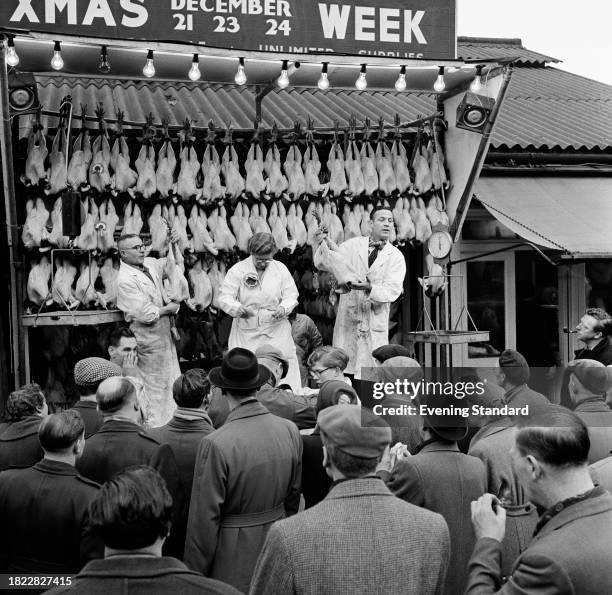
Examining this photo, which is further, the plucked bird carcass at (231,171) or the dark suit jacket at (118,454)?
the plucked bird carcass at (231,171)

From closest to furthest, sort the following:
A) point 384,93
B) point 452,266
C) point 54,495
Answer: point 54,495 → point 452,266 → point 384,93

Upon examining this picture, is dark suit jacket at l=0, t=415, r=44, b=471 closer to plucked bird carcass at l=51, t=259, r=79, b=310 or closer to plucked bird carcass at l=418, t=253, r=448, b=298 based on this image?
plucked bird carcass at l=51, t=259, r=79, b=310

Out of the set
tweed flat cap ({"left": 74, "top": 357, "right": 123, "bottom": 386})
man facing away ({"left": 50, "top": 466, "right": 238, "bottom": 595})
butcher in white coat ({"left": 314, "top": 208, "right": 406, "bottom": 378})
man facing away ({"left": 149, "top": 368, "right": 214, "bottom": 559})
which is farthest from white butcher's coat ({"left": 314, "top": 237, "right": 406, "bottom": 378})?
man facing away ({"left": 50, "top": 466, "right": 238, "bottom": 595})

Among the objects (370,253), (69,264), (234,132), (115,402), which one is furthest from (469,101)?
(115,402)

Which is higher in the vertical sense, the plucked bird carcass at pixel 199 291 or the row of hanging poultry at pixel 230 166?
the row of hanging poultry at pixel 230 166

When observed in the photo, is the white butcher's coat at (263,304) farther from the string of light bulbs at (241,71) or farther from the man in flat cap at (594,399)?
the man in flat cap at (594,399)

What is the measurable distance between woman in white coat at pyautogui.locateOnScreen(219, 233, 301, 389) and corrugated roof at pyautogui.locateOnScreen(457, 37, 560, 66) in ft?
28.2

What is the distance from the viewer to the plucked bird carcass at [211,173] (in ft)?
29.7

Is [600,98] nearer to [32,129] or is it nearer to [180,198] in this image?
[180,198]

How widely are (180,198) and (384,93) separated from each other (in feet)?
15.9

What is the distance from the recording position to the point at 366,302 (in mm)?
8719

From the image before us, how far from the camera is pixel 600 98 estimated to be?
586 inches

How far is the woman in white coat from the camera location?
8258 mm

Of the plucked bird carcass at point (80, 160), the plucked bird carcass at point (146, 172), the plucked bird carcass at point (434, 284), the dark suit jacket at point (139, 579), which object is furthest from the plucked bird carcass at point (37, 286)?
the dark suit jacket at point (139, 579)
